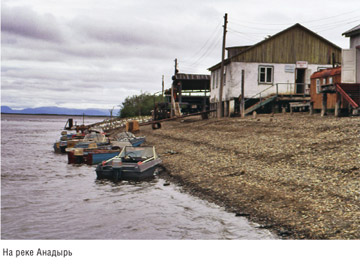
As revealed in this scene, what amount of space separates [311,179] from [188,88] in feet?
151

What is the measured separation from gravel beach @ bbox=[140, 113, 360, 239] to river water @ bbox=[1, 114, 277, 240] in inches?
29.5

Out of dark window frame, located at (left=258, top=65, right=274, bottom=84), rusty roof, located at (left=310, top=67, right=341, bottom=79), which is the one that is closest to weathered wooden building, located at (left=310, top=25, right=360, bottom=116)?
rusty roof, located at (left=310, top=67, right=341, bottom=79)

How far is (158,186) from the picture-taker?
698 inches

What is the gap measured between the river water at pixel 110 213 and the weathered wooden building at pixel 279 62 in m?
21.7

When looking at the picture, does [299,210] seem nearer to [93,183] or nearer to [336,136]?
[336,136]

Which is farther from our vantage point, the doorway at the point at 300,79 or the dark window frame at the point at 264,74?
the doorway at the point at 300,79

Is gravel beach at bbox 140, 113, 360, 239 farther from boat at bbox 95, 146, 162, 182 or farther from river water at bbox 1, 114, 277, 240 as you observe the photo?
boat at bbox 95, 146, 162, 182

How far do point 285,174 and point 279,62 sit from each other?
2566 cm

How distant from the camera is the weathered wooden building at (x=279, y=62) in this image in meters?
38.3

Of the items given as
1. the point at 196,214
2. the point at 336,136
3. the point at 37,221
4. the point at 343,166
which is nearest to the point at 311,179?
the point at 343,166

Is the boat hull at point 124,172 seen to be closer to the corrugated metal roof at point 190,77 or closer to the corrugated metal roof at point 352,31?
the corrugated metal roof at point 352,31

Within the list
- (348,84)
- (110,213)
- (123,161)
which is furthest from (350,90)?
(110,213)

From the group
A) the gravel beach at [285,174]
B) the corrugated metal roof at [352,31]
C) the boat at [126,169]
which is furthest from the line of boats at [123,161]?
the corrugated metal roof at [352,31]

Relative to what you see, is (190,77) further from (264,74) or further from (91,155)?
(91,155)
